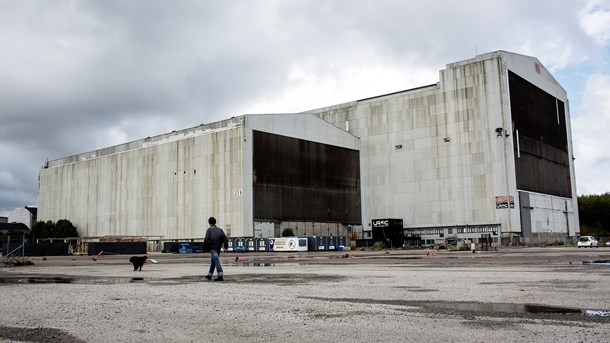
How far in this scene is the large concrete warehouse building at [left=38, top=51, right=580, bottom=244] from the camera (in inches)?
3179

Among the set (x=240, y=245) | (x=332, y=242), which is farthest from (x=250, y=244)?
(x=332, y=242)

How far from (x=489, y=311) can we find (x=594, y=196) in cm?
14409

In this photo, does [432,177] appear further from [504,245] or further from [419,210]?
[504,245]

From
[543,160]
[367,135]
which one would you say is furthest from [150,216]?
[543,160]

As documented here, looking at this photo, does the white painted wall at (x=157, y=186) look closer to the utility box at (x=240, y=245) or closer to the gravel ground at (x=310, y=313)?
the utility box at (x=240, y=245)

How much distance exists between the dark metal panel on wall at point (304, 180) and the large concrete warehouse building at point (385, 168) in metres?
0.19

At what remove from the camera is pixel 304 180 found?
3428 inches

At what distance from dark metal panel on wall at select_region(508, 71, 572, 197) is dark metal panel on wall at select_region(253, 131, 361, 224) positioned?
26441mm

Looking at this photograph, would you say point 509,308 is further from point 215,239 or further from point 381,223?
point 381,223

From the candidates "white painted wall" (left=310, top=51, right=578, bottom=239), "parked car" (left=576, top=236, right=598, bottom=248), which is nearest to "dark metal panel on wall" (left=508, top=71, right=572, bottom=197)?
"white painted wall" (left=310, top=51, right=578, bottom=239)

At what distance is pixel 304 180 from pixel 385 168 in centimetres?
1464

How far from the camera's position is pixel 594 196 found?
136375 millimetres

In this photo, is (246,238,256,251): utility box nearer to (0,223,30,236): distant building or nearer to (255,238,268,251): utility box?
(255,238,268,251): utility box

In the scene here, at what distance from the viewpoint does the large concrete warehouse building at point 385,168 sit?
265 ft
